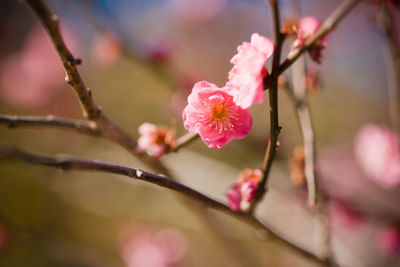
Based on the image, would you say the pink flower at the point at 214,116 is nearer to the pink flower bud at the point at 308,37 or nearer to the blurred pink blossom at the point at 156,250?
the pink flower bud at the point at 308,37

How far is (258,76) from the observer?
0.80 metres

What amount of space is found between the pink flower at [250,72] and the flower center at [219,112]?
0.11 meters

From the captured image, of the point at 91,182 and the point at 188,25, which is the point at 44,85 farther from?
the point at 188,25

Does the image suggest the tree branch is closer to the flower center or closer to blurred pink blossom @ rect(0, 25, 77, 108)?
the flower center

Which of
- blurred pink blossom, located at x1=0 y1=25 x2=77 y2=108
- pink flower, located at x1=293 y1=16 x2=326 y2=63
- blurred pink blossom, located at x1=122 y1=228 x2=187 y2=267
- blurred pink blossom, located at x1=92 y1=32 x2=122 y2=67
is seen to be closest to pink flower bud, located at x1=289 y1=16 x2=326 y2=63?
pink flower, located at x1=293 y1=16 x2=326 y2=63

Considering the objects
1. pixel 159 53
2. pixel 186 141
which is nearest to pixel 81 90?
pixel 186 141

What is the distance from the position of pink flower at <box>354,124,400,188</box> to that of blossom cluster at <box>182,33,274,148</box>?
1.31m

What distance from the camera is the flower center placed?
0.95m

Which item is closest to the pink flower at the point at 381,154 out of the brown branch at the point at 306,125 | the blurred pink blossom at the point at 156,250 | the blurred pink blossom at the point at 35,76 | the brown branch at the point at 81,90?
the brown branch at the point at 306,125

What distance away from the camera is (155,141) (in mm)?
1152

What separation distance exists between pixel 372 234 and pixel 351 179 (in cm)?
77

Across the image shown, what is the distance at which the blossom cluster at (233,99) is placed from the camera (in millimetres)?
794

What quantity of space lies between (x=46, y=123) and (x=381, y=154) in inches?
70.2

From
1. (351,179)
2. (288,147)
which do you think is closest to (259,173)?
(288,147)
